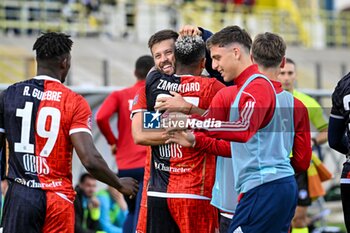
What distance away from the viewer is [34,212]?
7422mm

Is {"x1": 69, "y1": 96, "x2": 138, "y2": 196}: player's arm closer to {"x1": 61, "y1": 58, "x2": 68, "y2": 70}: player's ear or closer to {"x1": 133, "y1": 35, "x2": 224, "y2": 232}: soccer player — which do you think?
{"x1": 61, "y1": 58, "x2": 68, "y2": 70}: player's ear

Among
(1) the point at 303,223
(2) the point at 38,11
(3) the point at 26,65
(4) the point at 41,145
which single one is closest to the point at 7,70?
(3) the point at 26,65

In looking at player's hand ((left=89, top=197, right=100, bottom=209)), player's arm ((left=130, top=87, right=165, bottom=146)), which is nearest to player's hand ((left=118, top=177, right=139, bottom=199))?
player's arm ((left=130, top=87, right=165, bottom=146))

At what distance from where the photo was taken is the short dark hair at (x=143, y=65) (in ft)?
34.9

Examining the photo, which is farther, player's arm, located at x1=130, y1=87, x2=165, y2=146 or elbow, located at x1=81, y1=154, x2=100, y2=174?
player's arm, located at x1=130, y1=87, x2=165, y2=146

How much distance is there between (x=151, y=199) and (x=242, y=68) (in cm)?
143

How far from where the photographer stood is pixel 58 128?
7.46 metres

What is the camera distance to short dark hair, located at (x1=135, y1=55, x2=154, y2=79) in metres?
10.6

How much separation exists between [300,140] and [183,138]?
4.14 ft

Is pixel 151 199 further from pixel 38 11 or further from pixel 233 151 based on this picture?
pixel 38 11

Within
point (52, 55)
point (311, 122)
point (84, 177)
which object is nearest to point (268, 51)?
point (52, 55)

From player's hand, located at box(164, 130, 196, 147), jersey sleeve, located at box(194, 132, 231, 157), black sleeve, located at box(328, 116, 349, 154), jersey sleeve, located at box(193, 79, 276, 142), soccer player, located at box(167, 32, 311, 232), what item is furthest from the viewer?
black sleeve, located at box(328, 116, 349, 154)

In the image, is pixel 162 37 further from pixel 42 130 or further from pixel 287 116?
pixel 287 116

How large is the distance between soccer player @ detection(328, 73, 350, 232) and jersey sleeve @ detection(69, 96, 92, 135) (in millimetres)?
1992
